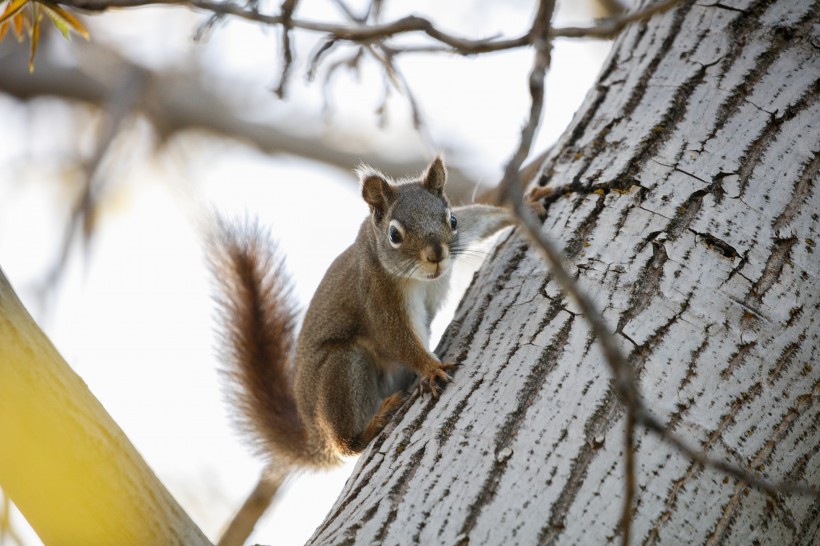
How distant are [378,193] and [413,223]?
32cm

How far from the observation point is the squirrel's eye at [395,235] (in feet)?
10.0

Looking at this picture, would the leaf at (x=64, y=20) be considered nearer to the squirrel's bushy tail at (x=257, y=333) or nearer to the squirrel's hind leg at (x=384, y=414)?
the squirrel's bushy tail at (x=257, y=333)

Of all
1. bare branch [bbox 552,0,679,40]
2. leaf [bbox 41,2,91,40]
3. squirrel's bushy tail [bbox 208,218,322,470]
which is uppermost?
bare branch [bbox 552,0,679,40]

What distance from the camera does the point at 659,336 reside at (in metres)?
1.97

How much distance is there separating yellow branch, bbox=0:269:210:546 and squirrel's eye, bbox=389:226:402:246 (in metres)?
1.61

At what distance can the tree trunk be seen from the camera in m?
1.76

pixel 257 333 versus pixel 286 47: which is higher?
pixel 286 47

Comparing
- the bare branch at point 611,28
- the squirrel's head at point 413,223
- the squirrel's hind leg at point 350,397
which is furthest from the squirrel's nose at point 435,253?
the bare branch at point 611,28

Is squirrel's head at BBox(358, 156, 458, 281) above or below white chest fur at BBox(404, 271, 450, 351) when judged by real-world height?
above

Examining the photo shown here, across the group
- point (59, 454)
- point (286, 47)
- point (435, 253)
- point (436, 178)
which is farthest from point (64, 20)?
point (436, 178)

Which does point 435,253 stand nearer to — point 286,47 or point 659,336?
point 286,47

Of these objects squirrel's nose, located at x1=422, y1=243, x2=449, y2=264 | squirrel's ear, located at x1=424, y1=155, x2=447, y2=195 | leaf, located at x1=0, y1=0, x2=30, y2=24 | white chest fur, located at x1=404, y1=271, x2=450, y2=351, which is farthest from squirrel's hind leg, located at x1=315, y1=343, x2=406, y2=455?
leaf, located at x1=0, y1=0, x2=30, y2=24

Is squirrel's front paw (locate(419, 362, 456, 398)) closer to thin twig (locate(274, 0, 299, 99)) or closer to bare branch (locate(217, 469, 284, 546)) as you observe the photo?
thin twig (locate(274, 0, 299, 99))

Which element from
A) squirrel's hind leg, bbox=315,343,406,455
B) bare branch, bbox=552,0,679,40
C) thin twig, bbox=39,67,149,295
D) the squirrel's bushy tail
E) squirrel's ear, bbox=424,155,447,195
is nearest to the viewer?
bare branch, bbox=552,0,679,40
